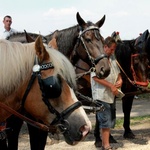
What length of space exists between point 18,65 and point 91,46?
97.7 inches

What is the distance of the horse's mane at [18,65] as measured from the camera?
249cm

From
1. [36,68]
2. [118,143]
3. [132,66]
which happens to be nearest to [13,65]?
[36,68]

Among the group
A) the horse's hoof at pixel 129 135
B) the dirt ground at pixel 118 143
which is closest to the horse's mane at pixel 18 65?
the dirt ground at pixel 118 143

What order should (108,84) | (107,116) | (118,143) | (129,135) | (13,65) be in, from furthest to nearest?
(129,135)
(118,143)
(107,116)
(108,84)
(13,65)

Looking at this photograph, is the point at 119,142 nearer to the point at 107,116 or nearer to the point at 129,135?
the point at 129,135

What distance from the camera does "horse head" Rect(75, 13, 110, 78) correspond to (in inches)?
187

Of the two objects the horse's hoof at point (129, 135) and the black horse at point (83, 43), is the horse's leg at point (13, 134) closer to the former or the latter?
the black horse at point (83, 43)

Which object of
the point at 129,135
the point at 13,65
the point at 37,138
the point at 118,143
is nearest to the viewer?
the point at 13,65

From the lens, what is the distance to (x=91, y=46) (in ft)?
16.1

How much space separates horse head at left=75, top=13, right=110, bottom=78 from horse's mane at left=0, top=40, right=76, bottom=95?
215cm

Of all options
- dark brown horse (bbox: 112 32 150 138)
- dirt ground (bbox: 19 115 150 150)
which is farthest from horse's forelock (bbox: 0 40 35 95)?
dark brown horse (bbox: 112 32 150 138)

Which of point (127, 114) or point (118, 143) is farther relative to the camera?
point (127, 114)

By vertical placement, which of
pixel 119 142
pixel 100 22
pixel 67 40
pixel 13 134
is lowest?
pixel 119 142

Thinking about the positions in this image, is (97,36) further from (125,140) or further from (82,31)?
(125,140)
